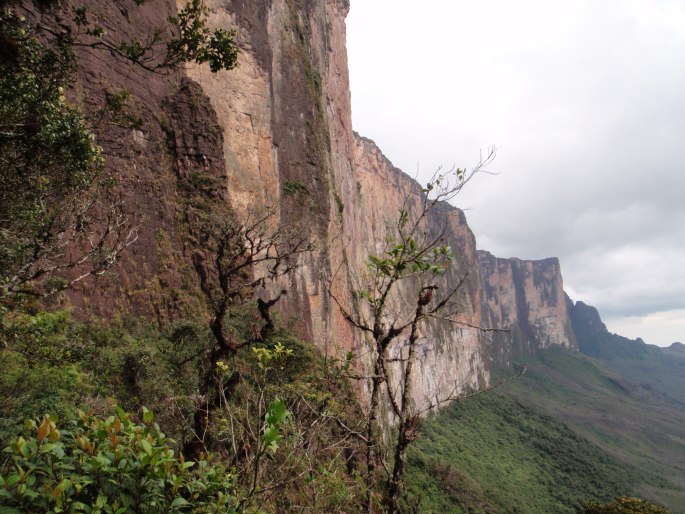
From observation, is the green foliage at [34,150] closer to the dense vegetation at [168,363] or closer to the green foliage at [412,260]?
the dense vegetation at [168,363]

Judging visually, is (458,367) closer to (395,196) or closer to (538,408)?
(538,408)

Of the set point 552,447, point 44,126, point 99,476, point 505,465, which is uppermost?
point 44,126

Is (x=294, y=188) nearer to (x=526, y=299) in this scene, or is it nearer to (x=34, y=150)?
(x=34, y=150)

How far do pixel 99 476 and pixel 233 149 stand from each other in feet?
59.3

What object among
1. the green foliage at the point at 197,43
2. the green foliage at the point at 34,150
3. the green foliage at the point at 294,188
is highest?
the green foliage at the point at 294,188

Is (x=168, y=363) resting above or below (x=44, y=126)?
below

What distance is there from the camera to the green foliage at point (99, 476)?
78.1 inches

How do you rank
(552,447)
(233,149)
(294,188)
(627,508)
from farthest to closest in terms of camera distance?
(552,447) → (294,188) → (233,149) → (627,508)

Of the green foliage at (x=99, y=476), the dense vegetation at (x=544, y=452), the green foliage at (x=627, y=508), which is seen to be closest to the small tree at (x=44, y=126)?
the green foliage at (x=99, y=476)

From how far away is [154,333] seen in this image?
13.6 meters

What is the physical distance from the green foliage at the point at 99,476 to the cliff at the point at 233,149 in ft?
9.59

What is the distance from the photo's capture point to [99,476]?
221 cm

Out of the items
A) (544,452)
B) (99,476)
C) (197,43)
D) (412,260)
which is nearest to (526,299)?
(544,452)

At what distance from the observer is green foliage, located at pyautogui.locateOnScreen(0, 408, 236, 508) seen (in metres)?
1.98
